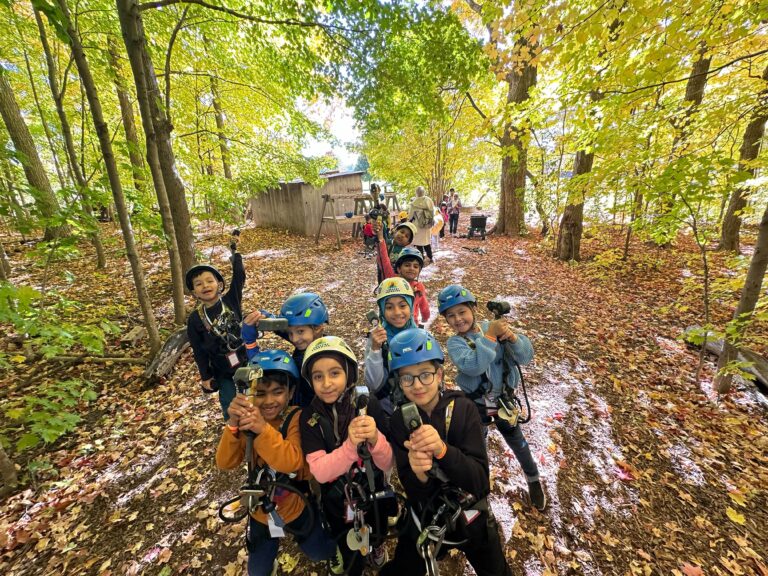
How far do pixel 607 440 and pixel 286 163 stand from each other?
12408mm

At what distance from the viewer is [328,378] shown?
7.43 ft

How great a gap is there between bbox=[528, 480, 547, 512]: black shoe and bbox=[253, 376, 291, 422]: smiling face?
9.66 ft

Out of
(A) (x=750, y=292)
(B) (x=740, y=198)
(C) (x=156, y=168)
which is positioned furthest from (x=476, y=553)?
(B) (x=740, y=198)

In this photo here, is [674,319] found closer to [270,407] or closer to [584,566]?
[584,566]

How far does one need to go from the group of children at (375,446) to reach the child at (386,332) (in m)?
0.02

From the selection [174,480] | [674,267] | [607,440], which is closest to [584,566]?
[607,440]

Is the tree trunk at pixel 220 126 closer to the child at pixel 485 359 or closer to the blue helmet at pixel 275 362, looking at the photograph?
the blue helmet at pixel 275 362

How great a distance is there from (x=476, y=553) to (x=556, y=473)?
6.62 feet

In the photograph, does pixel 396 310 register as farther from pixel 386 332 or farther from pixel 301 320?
pixel 301 320

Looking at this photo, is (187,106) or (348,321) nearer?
(348,321)

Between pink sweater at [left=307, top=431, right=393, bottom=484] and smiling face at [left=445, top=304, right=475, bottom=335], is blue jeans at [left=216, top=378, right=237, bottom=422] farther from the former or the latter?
smiling face at [left=445, top=304, right=475, bottom=335]

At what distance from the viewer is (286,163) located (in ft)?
37.3

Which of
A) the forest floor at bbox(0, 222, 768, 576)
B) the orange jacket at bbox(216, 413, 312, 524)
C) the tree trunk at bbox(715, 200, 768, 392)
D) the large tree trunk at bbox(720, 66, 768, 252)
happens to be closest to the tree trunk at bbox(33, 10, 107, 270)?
the forest floor at bbox(0, 222, 768, 576)

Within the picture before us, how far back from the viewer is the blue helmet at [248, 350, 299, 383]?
2381 mm
